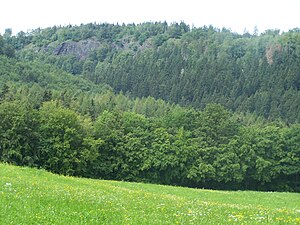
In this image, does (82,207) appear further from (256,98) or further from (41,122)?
(256,98)

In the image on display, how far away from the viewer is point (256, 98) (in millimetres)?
199875

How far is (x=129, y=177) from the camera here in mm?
83062

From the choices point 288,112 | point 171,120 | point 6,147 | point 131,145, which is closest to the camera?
point 6,147

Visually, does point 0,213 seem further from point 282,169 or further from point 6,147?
point 282,169

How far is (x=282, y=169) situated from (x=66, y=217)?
277 ft

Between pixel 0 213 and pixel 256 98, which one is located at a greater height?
pixel 256 98

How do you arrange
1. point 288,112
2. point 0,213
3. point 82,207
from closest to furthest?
point 0,213 → point 82,207 → point 288,112

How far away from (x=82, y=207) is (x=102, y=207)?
89cm

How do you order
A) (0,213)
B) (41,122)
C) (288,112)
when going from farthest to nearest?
(288,112) → (41,122) → (0,213)

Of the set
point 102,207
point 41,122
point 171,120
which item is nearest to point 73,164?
point 41,122

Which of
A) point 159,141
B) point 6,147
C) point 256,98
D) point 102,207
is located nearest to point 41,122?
point 6,147

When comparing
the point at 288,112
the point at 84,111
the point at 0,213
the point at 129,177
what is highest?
the point at 288,112

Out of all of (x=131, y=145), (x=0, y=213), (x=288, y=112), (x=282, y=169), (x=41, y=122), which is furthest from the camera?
(x=288, y=112)

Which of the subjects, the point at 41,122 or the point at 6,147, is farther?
the point at 41,122
